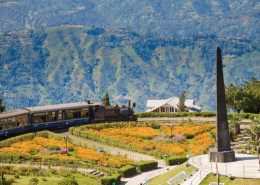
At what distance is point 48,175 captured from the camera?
1939 inches

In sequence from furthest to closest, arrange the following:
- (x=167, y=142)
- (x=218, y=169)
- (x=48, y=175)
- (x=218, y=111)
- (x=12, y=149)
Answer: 1. (x=167, y=142)
2. (x=12, y=149)
3. (x=48, y=175)
4. (x=218, y=111)
5. (x=218, y=169)

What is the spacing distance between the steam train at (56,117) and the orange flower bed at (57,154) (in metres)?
3.95

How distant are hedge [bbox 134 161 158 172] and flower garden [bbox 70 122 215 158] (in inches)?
224

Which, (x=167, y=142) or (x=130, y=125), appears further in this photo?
(x=130, y=125)

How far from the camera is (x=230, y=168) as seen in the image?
43.2 meters

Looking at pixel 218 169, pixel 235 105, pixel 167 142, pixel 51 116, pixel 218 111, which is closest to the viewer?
pixel 218 169

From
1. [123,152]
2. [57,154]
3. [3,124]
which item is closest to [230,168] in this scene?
[123,152]

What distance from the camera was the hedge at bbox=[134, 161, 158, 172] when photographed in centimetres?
5344

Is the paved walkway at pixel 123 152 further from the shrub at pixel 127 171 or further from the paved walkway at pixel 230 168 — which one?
the paved walkway at pixel 230 168

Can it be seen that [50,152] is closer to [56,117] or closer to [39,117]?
[39,117]

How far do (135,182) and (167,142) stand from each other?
65.2 ft

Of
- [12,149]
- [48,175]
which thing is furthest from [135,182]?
[12,149]

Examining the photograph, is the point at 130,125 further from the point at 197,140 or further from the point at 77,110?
the point at 197,140

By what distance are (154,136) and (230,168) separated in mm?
28687
